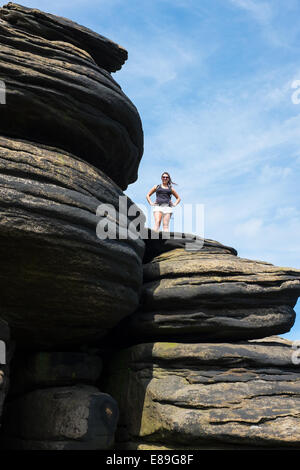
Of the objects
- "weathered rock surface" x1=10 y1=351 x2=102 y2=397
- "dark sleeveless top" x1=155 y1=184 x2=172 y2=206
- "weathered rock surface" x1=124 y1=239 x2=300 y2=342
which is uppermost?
"dark sleeveless top" x1=155 y1=184 x2=172 y2=206

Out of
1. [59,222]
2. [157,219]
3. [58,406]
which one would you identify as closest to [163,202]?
[157,219]

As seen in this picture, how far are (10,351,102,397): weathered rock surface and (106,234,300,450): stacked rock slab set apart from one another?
1.38 meters

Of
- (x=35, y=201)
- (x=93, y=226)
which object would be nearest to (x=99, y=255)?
(x=93, y=226)

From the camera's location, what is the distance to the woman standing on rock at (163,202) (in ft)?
55.1

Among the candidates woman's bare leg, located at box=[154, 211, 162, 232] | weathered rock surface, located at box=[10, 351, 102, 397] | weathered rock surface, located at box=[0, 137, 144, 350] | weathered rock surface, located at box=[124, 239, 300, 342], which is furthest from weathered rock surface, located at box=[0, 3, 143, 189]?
weathered rock surface, located at box=[10, 351, 102, 397]

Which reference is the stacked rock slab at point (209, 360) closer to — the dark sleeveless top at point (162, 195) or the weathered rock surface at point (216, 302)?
the weathered rock surface at point (216, 302)

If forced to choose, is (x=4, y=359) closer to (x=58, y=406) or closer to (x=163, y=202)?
(x=58, y=406)

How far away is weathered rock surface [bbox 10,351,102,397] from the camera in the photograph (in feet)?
39.6

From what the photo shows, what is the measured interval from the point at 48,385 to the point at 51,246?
4677 mm

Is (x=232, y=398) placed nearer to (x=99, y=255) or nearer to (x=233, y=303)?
(x=233, y=303)

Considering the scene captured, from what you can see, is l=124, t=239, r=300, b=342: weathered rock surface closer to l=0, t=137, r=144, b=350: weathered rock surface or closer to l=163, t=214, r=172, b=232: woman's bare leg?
l=0, t=137, r=144, b=350: weathered rock surface

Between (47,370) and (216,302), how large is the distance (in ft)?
17.3

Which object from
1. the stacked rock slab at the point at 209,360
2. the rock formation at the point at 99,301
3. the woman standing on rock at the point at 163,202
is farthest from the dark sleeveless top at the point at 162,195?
the stacked rock slab at the point at 209,360

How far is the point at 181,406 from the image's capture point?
11320 millimetres
